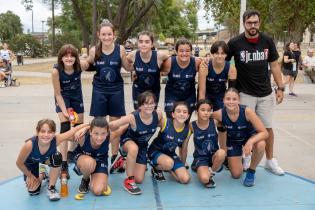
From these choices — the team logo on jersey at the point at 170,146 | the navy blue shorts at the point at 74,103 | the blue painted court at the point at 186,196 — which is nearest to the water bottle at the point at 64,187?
the blue painted court at the point at 186,196

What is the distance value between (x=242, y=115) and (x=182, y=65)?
35.2 inches

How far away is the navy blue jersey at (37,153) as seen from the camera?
4.27m

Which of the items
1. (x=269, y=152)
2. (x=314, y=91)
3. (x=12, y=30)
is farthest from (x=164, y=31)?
(x=269, y=152)

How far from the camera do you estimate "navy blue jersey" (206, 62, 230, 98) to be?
5.00m

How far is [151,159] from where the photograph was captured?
16.2 feet

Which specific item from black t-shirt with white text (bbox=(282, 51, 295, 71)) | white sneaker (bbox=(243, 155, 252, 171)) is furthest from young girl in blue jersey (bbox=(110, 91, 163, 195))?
black t-shirt with white text (bbox=(282, 51, 295, 71))

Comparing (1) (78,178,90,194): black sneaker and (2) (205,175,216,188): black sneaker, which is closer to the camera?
(1) (78,178,90,194): black sneaker

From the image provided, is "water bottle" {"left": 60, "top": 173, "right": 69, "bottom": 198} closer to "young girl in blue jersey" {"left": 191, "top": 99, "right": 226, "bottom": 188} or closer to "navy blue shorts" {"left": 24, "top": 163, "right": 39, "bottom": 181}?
"navy blue shorts" {"left": 24, "top": 163, "right": 39, "bottom": 181}

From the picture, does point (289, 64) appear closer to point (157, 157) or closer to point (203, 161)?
point (203, 161)

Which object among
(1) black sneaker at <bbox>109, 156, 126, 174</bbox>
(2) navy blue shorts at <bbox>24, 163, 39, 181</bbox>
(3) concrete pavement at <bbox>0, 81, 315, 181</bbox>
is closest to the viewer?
(2) navy blue shorts at <bbox>24, 163, 39, 181</bbox>

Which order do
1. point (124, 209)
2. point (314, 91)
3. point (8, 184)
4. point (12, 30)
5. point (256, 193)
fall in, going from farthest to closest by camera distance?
point (12, 30)
point (314, 91)
point (8, 184)
point (256, 193)
point (124, 209)

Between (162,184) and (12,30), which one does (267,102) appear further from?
(12,30)

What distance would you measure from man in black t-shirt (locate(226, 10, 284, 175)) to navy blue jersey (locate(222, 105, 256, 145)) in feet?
1.01

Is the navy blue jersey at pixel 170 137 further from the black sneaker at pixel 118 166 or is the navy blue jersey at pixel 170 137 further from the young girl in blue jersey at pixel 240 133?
the black sneaker at pixel 118 166
